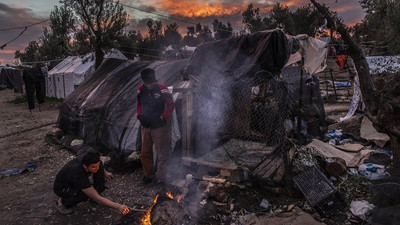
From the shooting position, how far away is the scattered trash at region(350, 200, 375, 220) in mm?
3508

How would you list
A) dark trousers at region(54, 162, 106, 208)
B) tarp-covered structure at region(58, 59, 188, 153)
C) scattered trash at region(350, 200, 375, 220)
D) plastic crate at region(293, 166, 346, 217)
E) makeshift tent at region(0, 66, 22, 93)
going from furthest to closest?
makeshift tent at region(0, 66, 22, 93)
tarp-covered structure at region(58, 59, 188, 153)
dark trousers at region(54, 162, 106, 208)
plastic crate at region(293, 166, 346, 217)
scattered trash at region(350, 200, 375, 220)

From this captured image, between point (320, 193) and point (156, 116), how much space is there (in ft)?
9.75

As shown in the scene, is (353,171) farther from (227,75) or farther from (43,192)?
(43,192)

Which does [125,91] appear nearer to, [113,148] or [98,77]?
[113,148]

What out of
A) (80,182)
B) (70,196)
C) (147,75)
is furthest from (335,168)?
(70,196)

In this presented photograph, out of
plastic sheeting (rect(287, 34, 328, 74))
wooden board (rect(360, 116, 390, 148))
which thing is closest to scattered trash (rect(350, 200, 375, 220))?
wooden board (rect(360, 116, 390, 148))

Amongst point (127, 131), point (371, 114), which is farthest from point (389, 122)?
point (127, 131)

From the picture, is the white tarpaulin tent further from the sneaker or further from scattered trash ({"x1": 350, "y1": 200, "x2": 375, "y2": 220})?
scattered trash ({"x1": 350, "y1": 200, "x2": 375, "y2": 220})

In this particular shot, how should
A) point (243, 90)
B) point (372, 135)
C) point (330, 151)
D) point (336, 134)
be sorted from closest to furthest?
point (243, 90) < point (330, 151) < point (372, 135) < point (336, 134)

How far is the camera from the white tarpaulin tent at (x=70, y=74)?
16578 mm

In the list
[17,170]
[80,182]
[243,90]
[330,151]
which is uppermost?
[243,90]

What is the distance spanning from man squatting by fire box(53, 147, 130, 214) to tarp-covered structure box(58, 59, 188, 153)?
1.89 m

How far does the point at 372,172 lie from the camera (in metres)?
4.51

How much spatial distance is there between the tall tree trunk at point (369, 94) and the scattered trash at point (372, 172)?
352mm
